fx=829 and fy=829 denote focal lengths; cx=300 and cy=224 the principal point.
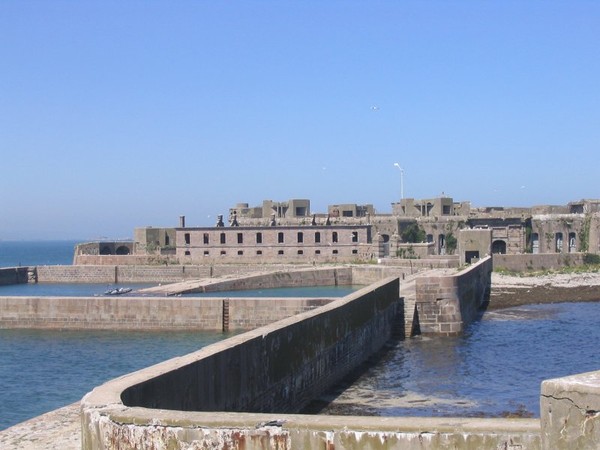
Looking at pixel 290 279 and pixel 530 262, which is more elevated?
pixel 530 262

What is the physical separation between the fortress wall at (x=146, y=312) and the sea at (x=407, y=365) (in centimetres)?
46

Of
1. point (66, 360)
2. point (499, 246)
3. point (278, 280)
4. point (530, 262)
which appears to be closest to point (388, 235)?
point (499, 246)

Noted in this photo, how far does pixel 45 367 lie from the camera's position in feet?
74.1

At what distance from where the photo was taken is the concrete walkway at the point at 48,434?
9273 millimetres

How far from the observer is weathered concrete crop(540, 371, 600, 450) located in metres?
5.05

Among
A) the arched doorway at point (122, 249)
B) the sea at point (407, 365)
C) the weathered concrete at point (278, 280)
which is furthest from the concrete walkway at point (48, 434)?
the arched doorway at point (122, 249)

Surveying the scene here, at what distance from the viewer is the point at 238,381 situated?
11.9 meters

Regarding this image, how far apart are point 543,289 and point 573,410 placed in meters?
37.8

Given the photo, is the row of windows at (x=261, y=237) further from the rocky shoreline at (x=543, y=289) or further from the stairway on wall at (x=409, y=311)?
the stairway on wall at (x=409, y=311)

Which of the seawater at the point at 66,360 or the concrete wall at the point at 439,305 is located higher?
the concrete wall at the point at 439,305

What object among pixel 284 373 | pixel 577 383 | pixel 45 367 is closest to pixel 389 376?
pixel 284 373

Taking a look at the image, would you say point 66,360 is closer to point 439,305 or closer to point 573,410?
point 439,305

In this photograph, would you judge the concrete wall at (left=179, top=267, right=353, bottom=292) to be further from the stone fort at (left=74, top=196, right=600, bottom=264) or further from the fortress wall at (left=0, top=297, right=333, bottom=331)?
the fortress wall at (left=0, top=297, right=333, bottom=331)

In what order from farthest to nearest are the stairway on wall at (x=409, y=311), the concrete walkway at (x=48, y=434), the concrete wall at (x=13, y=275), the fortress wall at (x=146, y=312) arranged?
the concrete wall at (x=13, y=275), the fortress wall at (x=146, y=312), the stairway on wall at (x=409, y=311), the concrete walkway at (x=48, y=434)
